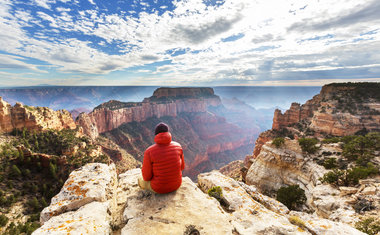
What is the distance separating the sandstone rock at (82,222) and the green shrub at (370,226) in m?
9.13

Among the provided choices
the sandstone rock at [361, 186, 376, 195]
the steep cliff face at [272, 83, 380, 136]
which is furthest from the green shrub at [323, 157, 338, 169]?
the steep cliff face at [272, 83, 380, 136]

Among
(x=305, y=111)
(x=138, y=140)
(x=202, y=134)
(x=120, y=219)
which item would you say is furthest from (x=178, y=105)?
(x=120, y=219)

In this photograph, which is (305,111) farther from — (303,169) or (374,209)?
(374,209)

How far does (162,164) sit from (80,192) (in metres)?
3.15

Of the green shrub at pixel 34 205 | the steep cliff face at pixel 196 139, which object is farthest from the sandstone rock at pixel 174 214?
the steep cliff face at pixel 196 139

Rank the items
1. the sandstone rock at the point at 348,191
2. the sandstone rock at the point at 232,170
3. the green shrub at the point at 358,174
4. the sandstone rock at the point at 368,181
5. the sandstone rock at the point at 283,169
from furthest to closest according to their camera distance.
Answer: the sandstone rock at the point at 232,170 → the sandstone rock at the point at 283,169 → the green shrub at the point at 358,174 → the sandstone rock at the point at 368,181 → the sandstone rock at the point at 348,191

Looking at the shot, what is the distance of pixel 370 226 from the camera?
6.05m

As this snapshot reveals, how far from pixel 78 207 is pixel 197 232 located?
161 inches

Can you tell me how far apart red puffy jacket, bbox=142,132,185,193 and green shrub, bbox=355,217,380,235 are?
24.6 feet

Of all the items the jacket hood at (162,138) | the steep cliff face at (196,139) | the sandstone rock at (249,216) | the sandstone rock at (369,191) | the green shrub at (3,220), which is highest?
the jacket hood at (162,138)

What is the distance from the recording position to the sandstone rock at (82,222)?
3.85 meters

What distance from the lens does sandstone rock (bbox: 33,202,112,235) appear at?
3.85 metres

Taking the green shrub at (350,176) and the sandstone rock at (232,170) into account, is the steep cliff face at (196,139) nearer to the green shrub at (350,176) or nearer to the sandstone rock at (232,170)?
the sandstone rock at (232,170)

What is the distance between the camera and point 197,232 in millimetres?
4199
